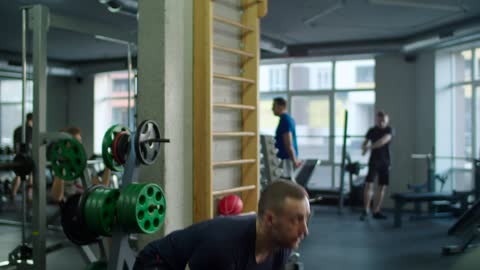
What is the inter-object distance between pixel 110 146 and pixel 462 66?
610cm

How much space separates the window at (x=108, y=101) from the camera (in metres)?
10.5

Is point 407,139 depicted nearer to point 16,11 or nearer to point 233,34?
point 233,34

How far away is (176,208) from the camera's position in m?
3.24

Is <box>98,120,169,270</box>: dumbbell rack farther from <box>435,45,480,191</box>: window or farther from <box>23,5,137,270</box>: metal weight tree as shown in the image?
<box>435,45,480,191</box>: window

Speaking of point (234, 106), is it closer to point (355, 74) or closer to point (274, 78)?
point (355, 74)

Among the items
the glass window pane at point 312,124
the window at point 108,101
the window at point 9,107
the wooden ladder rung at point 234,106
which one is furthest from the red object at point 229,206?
the window at point 9,107

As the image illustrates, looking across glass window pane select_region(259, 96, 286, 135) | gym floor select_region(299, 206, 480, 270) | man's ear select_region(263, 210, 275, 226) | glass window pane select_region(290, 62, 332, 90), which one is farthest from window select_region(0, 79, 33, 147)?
man's ear select_region(263, 210, 275, 226)

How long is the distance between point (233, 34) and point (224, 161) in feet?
3.35

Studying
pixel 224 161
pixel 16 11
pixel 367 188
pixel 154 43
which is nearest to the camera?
pixel 154 43

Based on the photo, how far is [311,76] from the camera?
8914 millimetres

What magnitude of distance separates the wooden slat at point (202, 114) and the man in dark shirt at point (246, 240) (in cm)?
168

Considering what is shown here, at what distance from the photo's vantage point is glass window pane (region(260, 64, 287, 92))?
912 cm

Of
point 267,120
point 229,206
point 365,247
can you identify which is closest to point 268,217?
point 229,206

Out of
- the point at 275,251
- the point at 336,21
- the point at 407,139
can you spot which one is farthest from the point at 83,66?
the point at 275,251
